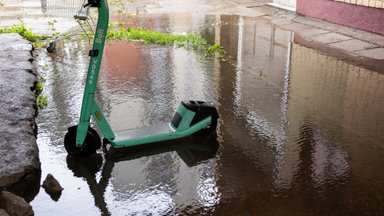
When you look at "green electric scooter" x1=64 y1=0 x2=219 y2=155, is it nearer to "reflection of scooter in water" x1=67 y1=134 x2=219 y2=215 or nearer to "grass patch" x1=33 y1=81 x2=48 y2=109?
"reflection of scooter in water" x1=67 y1=134 x2=219 y2=215

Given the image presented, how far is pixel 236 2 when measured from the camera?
60.1 feet

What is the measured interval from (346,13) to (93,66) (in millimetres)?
9287

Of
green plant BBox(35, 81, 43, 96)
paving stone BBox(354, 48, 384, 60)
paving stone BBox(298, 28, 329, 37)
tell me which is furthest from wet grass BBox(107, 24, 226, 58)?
green plant BBox(35, 81, 43, 96)

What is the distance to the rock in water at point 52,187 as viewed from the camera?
13.5 feet

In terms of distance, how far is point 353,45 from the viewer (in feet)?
33.5

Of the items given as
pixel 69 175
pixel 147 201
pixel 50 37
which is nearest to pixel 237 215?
pixel 147 201

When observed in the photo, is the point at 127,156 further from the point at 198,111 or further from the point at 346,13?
the point at 346,13

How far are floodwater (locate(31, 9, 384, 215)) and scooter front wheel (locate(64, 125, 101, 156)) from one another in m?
0.10

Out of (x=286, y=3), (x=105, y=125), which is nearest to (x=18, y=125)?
(x=105, y=125)

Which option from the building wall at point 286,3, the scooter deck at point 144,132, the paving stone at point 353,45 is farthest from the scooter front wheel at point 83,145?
the building wall at point 286,3

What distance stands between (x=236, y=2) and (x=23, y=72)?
41.5 ft

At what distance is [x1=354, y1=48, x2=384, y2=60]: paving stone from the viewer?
930cm

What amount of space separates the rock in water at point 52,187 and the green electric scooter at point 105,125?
0.65 meters

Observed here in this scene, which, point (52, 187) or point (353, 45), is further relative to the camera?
point (353, 45)
